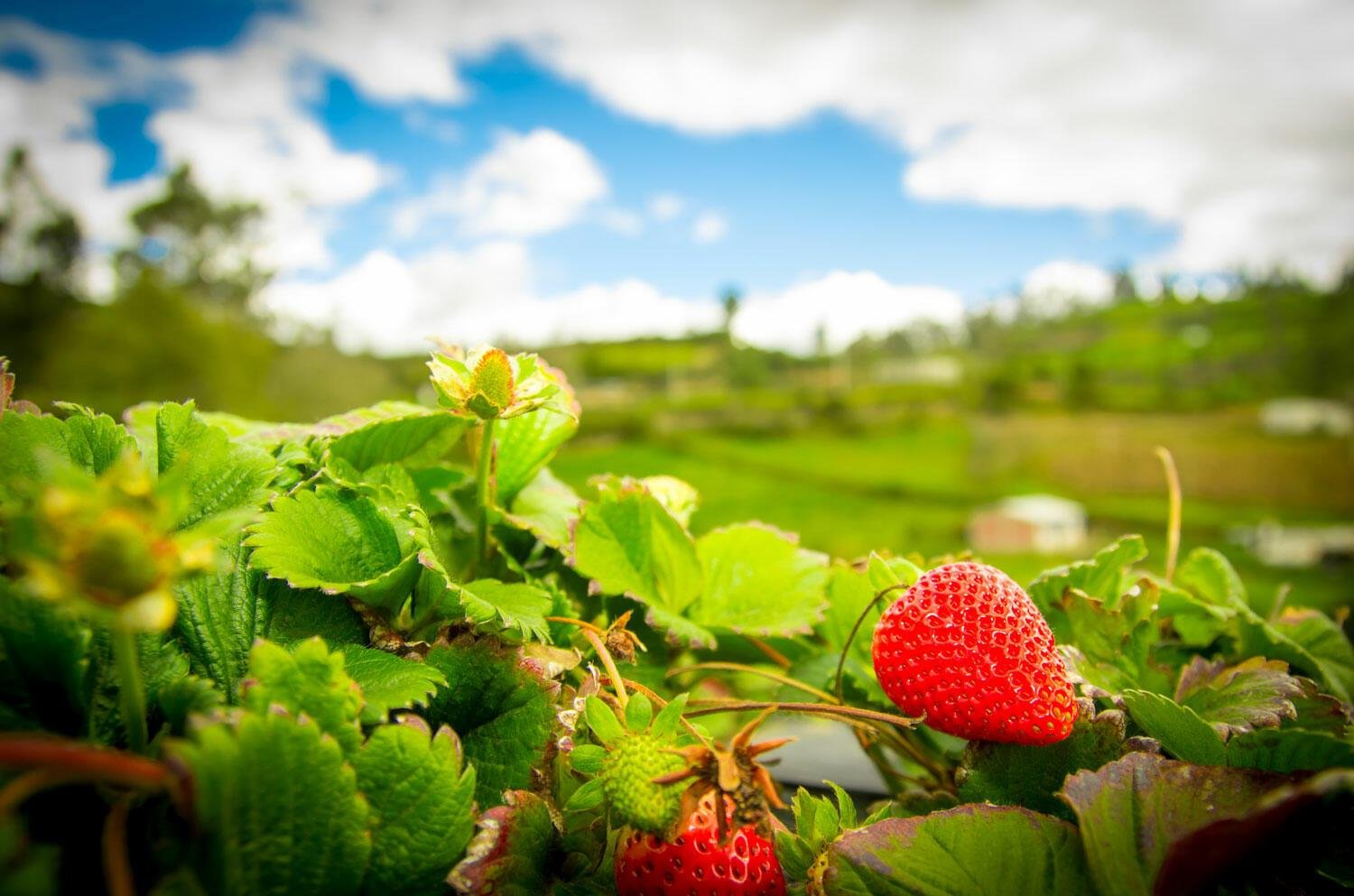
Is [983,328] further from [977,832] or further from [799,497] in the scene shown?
[977,832]

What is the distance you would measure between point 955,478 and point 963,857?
3237cm

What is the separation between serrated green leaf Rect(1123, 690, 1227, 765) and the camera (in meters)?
0.48

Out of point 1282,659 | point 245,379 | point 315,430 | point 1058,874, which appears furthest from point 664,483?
point 245,379

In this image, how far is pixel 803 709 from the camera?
0.51 meters

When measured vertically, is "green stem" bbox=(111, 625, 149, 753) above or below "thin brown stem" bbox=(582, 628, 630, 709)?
above

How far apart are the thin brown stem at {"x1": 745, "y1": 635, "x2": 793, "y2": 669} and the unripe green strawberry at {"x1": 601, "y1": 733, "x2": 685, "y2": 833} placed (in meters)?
0.25

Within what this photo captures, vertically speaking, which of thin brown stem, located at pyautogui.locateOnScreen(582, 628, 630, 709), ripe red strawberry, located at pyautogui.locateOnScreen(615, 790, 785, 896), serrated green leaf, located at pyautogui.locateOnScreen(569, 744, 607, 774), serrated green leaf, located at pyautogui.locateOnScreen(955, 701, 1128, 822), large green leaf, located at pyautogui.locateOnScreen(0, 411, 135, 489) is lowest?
ripe red strawberry, located at pyautogui.locateOnScreen(615, 790, 785, 896)

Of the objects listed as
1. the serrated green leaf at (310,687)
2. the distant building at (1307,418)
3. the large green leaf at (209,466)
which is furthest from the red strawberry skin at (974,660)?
the distant building at (1307,418)

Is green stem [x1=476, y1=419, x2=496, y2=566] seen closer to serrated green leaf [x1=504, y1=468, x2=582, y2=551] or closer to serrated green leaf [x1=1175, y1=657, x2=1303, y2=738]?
serrated green leaf [x1=504, y1=468, x2=582, y2=551]

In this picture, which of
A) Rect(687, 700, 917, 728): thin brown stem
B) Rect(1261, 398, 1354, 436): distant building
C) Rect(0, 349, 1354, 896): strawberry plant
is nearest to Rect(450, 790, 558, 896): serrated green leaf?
Rect(0, 349, 1354, 896): strawberry plant

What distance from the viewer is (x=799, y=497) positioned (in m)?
27.6

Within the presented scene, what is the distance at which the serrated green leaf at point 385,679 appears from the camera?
1.40 ft

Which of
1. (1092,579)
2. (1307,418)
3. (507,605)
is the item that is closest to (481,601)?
(507,605)

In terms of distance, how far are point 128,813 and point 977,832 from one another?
0.44 meters
